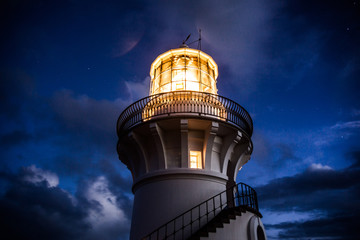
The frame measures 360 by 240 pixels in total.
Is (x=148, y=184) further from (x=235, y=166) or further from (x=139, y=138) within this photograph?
(x=235, y=166)

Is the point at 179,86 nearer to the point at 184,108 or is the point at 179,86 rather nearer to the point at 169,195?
the point at 184,108

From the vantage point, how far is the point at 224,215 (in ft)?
34.2

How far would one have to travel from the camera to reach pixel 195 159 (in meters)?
12.2

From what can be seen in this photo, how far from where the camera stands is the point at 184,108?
11.7m

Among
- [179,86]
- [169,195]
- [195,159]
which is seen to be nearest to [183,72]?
[179,86]

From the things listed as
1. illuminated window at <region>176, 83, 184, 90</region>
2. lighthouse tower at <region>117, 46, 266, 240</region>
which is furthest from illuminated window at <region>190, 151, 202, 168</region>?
illuminated window at <region>176, 83, 184, 90</region>

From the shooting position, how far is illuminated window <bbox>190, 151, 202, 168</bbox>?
12.1 meters

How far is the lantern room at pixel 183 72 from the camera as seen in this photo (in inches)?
524

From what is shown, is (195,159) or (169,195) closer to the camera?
(169,195)

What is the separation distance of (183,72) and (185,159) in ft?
14.6

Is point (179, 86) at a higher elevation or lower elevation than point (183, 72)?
lower

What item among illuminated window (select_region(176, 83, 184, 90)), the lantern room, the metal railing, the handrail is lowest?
the handrail

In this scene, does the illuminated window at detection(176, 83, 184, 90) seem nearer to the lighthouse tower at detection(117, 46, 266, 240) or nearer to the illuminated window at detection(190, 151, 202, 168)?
the lighthouse tower at detection(117, 46, 266, 240)

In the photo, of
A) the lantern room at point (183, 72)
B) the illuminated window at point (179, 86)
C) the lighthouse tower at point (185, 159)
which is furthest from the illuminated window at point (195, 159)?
the illuminated window at point (179, 86)
